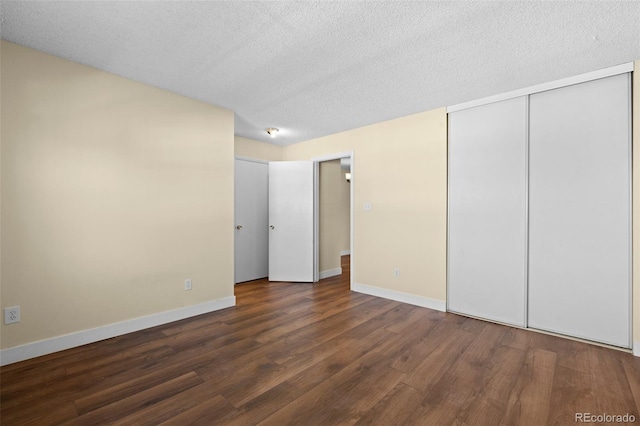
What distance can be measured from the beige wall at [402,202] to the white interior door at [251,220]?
158cm

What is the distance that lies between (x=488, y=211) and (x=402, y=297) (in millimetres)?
1503

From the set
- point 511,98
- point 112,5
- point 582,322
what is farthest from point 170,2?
point 582,322

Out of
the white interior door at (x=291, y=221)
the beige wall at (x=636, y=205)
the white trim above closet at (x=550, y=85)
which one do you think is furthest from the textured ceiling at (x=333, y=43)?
the white interior door at (x=291, y=221)

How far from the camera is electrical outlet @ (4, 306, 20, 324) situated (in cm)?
215

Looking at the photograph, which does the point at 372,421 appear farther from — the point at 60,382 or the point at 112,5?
the point at 112,5

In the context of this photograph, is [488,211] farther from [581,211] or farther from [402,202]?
[402,202]

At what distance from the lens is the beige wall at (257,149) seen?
15.6 feet

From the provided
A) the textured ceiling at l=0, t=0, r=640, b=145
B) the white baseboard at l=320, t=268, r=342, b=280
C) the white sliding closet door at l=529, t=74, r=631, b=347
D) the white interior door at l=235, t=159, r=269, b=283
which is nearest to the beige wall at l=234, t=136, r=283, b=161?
the white interior door at l=235, t=159, r=269, b=283

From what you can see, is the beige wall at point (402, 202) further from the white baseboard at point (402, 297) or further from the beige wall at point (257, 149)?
the beige wall at point (257, 149)

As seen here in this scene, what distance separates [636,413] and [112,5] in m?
3.97

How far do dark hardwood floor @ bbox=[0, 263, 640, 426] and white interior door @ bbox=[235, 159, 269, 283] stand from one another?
1.86m

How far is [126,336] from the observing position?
8.75 feet
